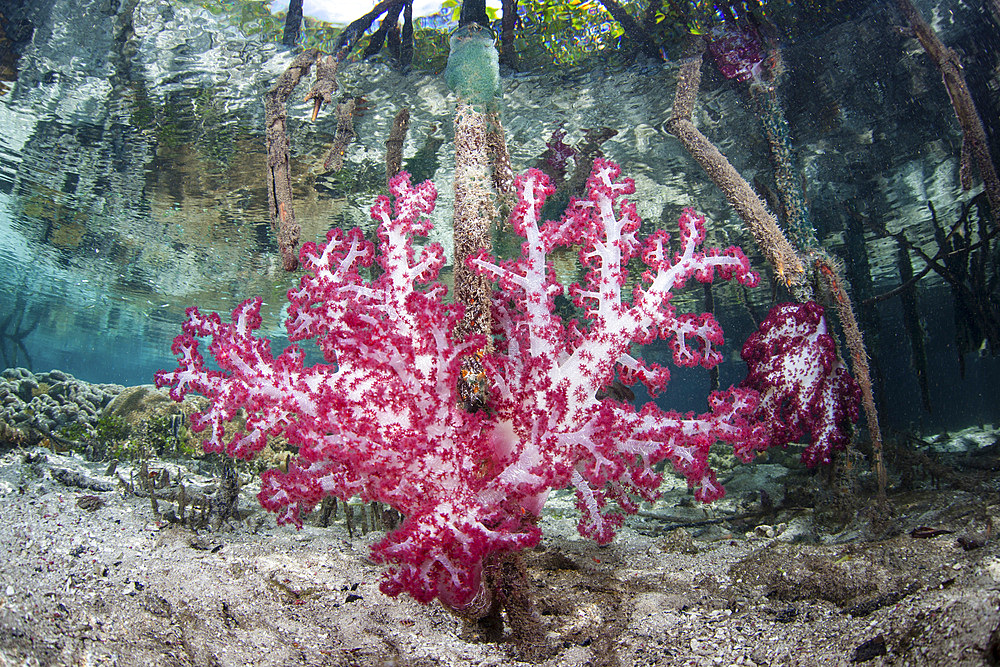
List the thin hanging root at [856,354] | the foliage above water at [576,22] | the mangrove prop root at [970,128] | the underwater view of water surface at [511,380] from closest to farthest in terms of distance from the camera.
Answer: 1. the underwater view of water surface at [511,380]
2. the thin hanging root at [856,354]
3. the mangrove prop root at [970,128]
4. the foliage above water at [576,22]

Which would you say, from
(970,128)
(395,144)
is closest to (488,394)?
(395,144)

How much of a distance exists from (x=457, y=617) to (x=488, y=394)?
3.79ft

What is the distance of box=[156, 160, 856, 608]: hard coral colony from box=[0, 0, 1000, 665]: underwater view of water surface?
21 millimetres

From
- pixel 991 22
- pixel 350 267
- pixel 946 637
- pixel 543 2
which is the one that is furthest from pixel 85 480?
pixel 991 22

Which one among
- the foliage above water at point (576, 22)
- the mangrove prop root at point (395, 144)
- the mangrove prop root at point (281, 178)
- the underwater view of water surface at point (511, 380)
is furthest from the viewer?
the foliage above water at point (576, 22)

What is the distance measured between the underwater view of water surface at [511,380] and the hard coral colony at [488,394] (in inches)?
0.8

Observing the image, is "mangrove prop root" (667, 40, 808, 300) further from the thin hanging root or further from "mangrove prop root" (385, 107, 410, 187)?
"mangrove prop root" (385, 107, 410, 187)

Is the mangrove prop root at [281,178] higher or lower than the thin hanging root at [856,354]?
higher

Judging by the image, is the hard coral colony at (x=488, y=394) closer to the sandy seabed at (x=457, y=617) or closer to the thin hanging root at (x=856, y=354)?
the sandy seabed at (x=457, y=617)

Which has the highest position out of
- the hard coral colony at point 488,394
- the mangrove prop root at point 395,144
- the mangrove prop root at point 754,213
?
the mangrove prop root at point 395,144

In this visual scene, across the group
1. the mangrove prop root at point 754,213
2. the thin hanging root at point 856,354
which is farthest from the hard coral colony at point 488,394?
the thin hanging root at point 856,354

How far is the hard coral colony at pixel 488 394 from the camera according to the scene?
232cm

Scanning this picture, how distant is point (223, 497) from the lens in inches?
160

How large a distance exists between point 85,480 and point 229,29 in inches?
240
